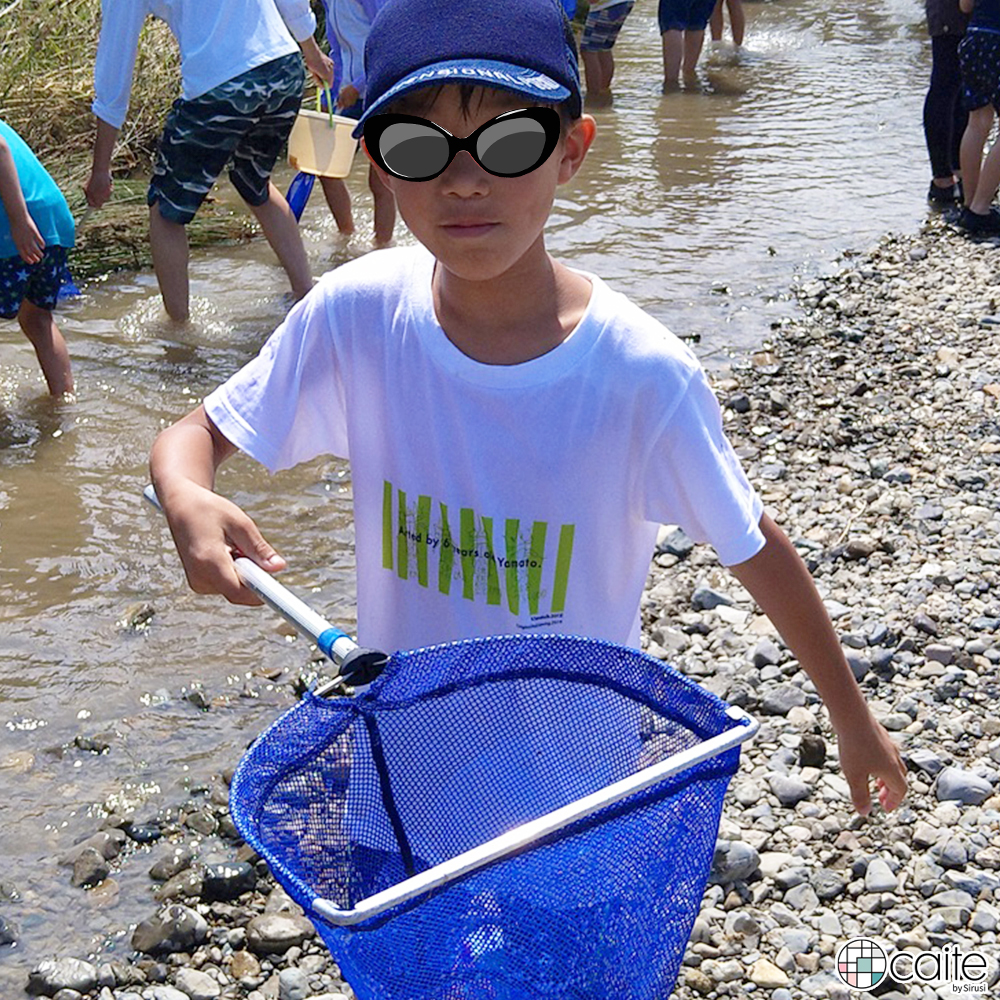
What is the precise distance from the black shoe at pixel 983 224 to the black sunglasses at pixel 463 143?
6.32 m

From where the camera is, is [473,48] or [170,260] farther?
[170,260]

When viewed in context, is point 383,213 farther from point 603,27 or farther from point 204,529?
point 204,529

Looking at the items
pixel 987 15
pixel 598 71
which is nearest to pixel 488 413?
pixel 987 15

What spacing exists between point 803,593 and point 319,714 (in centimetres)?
65

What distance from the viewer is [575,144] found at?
1924 millimetres

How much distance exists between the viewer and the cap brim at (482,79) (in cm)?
164

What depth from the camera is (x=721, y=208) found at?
26.6ft

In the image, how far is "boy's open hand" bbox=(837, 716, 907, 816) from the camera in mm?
1842

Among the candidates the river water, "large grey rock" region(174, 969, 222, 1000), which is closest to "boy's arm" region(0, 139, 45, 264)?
the river water

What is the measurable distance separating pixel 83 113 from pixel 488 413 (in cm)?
694

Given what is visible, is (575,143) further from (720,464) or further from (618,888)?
(618,888)

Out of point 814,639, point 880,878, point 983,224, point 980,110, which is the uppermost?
point 814,639

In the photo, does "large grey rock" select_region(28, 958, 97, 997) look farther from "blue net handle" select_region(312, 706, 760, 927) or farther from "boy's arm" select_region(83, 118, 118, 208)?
"boy's arm" select_region(83, 118, 118, 208)

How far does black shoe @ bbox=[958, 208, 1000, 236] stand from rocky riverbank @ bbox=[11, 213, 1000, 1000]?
7.67 ft
